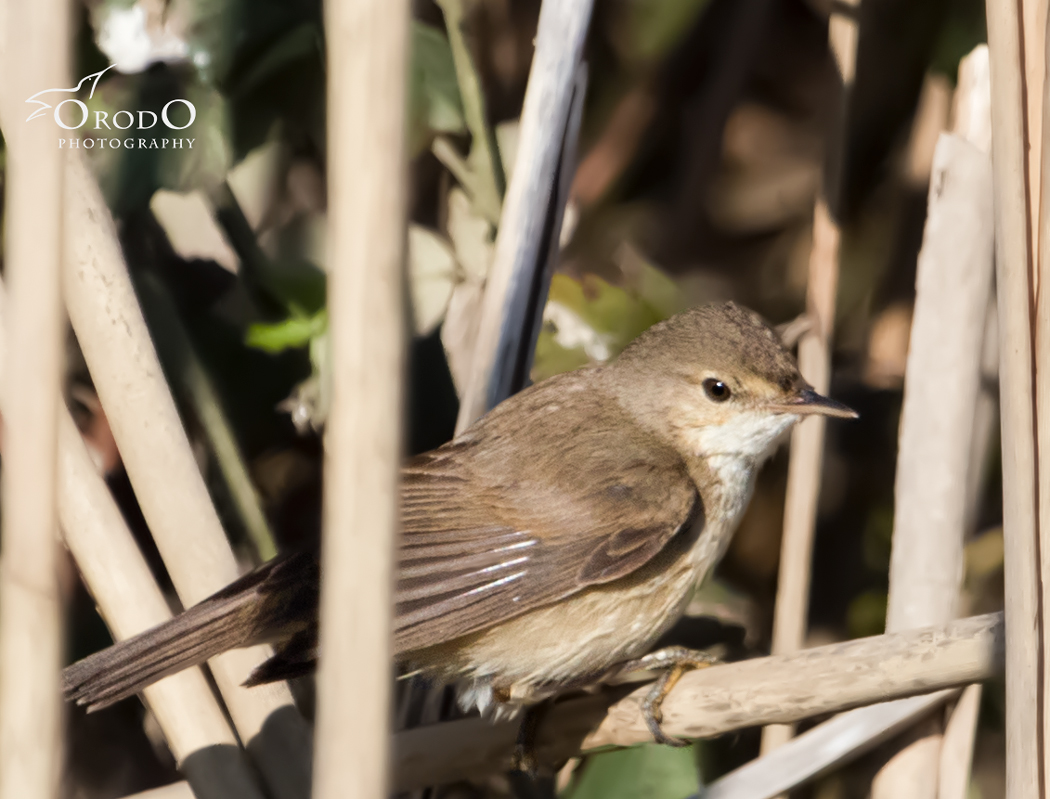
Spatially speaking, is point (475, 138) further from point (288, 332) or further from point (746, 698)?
point (746, 698)

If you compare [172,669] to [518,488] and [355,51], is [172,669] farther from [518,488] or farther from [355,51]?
[355,51]

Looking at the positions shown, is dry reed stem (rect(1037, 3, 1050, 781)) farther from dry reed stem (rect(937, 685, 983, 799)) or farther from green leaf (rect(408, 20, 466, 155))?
green leaf (rect(408, 20, 466, 155))

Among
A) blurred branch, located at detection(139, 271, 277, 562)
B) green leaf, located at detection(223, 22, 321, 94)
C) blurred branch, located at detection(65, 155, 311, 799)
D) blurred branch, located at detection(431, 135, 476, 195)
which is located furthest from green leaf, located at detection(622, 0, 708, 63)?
blurred branch, located at detection(65, 155, 311, 799)

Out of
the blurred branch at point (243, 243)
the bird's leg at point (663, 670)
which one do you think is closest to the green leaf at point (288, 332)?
the blurred branch at point (243, 243)

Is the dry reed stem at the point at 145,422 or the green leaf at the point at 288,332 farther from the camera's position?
the green leaf at the point at 288,332

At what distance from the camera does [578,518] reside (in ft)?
6.33

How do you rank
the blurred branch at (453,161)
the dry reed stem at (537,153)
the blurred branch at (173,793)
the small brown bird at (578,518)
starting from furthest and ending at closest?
the blurred branch at (453,161) < the dry reed stem at (537,153) < the small brown bird at (578,518) < the blurred branch at (173,793)

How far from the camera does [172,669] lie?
1.49 meters

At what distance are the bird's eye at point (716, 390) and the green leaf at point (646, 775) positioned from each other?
25.9 inches

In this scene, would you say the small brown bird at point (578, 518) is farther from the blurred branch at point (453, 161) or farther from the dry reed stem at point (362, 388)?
the dry reed stem at point (362, 388)

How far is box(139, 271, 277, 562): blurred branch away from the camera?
2137 millimetres

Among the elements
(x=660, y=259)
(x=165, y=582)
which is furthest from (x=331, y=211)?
(x=660, y=259)

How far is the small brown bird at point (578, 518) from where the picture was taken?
1811 millimetres

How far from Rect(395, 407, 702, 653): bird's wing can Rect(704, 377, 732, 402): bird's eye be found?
16cm
